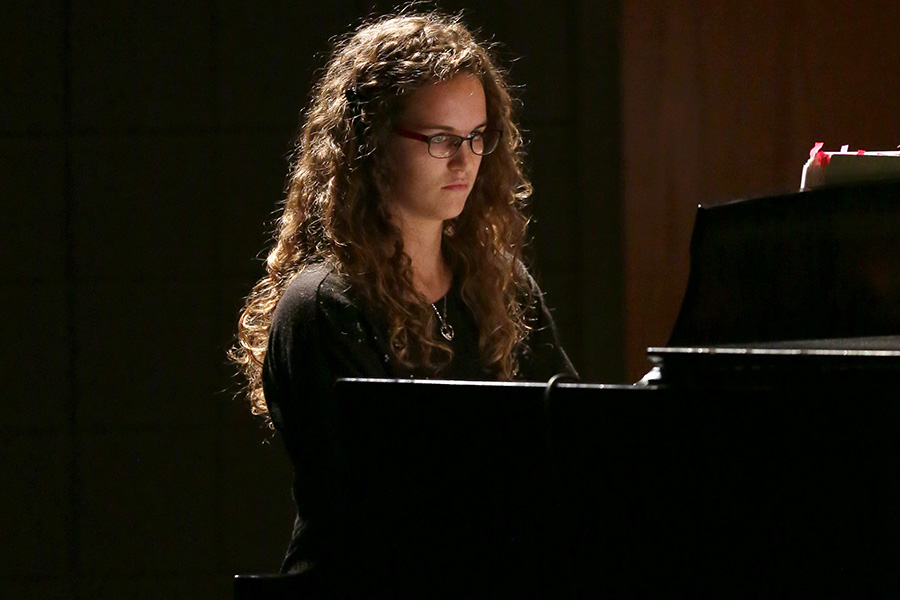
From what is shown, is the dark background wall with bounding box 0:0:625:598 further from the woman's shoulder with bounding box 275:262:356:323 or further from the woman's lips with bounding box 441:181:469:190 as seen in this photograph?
the woman's shoulder with bounding box 275:262:356:323

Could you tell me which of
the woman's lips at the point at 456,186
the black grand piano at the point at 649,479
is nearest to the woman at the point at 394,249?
the woman's lips at the point at 456,186

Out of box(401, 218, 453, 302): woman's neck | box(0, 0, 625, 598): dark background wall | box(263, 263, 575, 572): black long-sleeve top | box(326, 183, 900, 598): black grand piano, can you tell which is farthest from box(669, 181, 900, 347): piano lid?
box(0, 0, 625, 598): dark background wall

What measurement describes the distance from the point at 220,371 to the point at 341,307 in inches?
65.5

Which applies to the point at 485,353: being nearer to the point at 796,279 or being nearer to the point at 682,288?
the point at 796,279

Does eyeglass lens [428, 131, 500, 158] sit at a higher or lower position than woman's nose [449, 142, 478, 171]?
higher

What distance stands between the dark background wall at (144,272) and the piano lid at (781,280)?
186cm

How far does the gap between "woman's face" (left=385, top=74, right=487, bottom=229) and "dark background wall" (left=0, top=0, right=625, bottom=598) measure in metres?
1.41

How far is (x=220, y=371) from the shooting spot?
3020 mm

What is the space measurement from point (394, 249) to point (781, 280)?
0.64 meters

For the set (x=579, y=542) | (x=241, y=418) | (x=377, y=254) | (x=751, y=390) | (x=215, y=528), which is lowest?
(x=215, y=528)

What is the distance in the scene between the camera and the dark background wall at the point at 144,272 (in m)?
3.00

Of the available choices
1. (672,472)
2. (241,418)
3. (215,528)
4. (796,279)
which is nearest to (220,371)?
(241,418)

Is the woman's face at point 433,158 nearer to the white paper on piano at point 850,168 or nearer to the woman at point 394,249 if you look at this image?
the woman at point 394,249

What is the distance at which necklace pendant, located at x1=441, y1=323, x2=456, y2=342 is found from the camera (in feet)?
5.21
